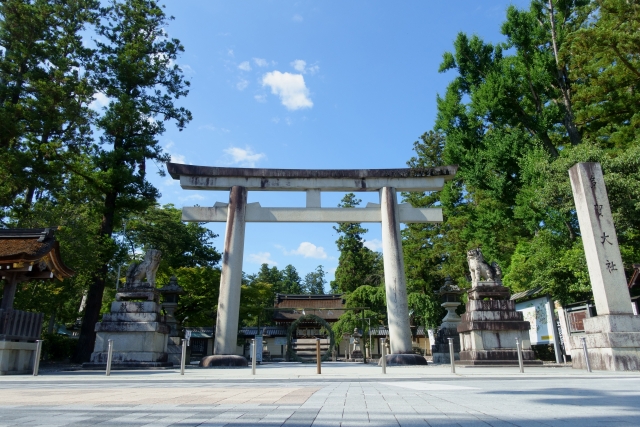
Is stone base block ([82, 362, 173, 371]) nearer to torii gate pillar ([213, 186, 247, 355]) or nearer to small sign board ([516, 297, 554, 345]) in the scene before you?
torii gate pillar ([213, 186, 247, 355])

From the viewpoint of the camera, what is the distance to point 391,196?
13.6 meters

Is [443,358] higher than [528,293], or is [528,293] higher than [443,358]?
[528,293]

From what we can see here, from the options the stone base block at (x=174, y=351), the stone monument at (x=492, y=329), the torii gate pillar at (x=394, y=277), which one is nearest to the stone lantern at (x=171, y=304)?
Answer: the stone base block at (x=174, y=351)

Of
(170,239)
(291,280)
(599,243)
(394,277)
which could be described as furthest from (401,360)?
(291,280)

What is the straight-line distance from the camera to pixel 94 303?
15305 millimetres

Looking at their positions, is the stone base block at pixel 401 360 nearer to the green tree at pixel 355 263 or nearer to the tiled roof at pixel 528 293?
the tiled roof at pixel 528 293

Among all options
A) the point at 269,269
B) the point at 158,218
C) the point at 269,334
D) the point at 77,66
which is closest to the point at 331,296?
the point at 269,334

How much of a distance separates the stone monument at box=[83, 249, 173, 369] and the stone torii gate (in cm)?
229

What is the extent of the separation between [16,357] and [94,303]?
17.2ft

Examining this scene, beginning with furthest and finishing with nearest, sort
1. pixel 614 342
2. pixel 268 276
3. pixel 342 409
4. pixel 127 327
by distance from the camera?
pixel 268 276 → pixel 127 327 → pixel 614 342 → pixel 342 409

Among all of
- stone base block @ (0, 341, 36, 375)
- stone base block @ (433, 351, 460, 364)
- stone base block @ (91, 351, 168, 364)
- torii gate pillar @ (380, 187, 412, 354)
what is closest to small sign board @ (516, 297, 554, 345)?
stone base block @ (433, 351, 460, 364)

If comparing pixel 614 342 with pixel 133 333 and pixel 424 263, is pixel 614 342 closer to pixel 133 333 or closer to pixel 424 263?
pixel 133 333

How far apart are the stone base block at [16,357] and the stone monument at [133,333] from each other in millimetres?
1369

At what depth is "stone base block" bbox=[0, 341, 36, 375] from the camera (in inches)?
377
